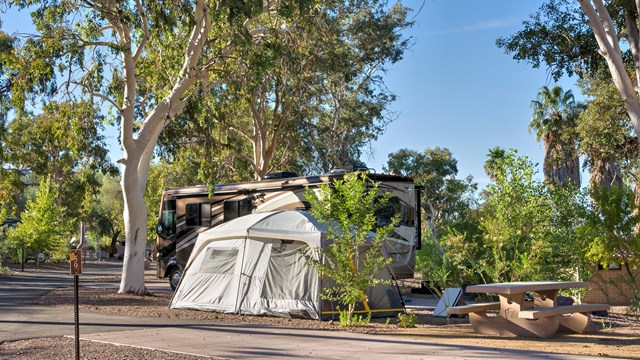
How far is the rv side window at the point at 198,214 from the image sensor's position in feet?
74.7

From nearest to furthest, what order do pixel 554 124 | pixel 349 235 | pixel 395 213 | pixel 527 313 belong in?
pixel 527 313 < pixel 349 235 < pixel 395 213 < pixel 554 124

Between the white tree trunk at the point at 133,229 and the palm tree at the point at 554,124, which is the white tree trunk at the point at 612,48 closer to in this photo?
the white tree trunk at the point at 133,229

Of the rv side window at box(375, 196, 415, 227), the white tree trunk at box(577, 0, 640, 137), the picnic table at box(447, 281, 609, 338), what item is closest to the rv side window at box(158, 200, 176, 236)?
the rv side window at box(375, 196, 415, 227)

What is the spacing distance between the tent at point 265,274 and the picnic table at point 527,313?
285 centimetres

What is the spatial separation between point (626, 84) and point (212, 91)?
450 inches

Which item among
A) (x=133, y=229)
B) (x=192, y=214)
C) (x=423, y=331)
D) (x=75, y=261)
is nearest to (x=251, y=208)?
(x=192, y=214)

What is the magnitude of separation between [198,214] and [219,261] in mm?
7052

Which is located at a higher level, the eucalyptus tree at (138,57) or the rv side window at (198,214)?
the eucalyptus tree at (138,57)

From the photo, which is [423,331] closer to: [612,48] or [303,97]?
[612,48]

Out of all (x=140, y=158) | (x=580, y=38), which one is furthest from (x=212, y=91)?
(x=580, y=38)

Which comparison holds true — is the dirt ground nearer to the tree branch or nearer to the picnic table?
the picnic table

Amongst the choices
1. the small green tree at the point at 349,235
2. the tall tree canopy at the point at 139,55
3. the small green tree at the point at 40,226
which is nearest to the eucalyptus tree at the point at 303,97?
the tall tree canopy at the point at 139,55

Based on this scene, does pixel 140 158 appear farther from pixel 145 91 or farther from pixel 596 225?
pixel 596 225

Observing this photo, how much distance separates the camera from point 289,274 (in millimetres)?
15172
